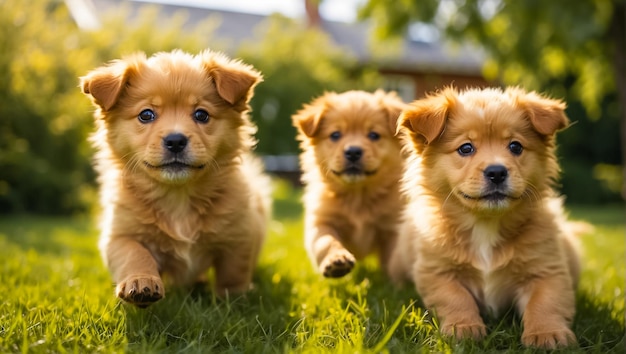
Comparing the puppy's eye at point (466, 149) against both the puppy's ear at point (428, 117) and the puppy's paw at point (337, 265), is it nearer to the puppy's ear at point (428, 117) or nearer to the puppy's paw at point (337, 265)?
the puppy's ear at point (428, 117)

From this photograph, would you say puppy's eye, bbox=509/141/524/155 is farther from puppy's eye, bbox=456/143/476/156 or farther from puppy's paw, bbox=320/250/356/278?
puppy's paw, bbox=320/250/356/278

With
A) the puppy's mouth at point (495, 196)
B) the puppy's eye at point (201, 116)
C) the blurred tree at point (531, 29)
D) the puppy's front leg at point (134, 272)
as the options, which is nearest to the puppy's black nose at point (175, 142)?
the puppy's eye at point (201, 116)

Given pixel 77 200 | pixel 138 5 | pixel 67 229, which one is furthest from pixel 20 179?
pixel 138 5

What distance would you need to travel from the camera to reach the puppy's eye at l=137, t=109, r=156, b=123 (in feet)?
11.8

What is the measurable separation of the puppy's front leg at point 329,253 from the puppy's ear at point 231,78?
1035mm

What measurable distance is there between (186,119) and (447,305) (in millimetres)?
1694

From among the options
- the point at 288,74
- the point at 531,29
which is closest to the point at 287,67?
the point at 288,74

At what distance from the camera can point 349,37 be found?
2767cm

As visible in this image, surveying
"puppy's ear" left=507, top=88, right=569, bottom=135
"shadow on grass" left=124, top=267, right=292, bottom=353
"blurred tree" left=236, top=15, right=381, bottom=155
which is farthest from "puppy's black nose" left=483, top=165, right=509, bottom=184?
"blurred tree" left=236, top=15, right=381, bottom=155

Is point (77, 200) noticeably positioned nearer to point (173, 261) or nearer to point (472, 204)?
point (173, 261)

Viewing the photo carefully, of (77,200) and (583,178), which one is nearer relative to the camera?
(77,200)

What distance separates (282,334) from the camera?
300cm

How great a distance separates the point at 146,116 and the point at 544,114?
2.12 m

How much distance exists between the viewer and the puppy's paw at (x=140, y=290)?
307 centimetres
